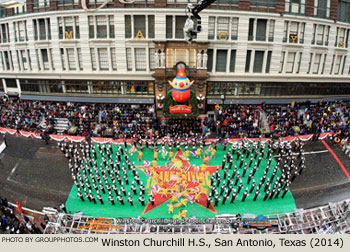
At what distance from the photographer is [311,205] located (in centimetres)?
1656

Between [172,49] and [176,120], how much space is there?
836cm

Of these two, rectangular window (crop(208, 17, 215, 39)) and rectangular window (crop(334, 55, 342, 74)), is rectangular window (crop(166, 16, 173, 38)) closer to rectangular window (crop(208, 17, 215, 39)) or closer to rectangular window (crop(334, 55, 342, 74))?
rectangular window (crop(208, 17, 215, 39))

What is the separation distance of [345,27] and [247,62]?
13801 mm

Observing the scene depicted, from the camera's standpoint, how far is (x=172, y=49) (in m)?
25.9

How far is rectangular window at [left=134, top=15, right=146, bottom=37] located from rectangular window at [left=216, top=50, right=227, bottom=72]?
9.34 meters

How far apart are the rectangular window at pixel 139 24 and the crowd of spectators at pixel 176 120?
8.80m

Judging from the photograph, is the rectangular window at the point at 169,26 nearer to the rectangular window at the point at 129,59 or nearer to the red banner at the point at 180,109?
the rectangular window at the point at 129,59

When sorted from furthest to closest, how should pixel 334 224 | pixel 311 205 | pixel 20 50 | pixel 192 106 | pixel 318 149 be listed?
1. pixel 20 50
2. pixel 192 106
3. pixel 318 149
4. pixel 311 205
5. pixel 334 224

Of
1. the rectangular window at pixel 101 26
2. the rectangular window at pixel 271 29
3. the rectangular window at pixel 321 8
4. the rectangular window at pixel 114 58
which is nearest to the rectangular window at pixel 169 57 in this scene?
the rectangular window at pixel 114 58

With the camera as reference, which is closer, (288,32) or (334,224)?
(334,224)

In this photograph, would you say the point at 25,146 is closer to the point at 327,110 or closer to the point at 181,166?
Result: the point at 181,166

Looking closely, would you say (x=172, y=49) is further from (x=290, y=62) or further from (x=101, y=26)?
(x=290, y=62)

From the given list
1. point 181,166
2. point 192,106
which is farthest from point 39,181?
point 192,106

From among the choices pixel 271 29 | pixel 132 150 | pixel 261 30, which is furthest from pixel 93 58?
pixel 271 29
